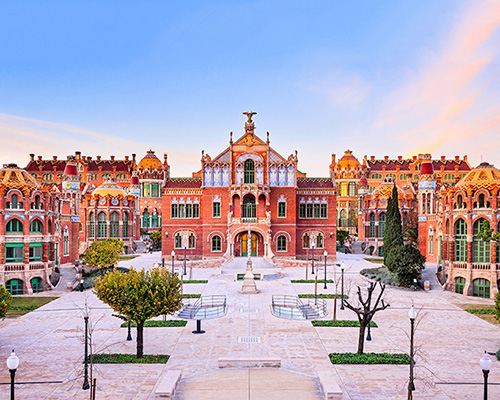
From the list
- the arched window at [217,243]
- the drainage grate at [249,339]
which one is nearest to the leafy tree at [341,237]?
the arched window at [217,243]

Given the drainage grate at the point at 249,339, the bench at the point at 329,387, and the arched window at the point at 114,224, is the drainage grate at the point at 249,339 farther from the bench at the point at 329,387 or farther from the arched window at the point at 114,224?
the arched window at the point at 114,224

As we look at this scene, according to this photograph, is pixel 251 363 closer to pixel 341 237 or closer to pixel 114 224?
pixel 114 224

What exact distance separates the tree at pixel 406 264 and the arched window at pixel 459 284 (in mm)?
3376

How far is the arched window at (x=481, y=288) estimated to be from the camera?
3738cm

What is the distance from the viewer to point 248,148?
187 feet

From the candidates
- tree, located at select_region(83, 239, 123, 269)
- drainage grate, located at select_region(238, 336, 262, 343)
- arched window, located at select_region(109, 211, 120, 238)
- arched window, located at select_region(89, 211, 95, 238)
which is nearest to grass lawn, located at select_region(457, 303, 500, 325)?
drainage grate, located at select_region(238, 336, 262, 343)

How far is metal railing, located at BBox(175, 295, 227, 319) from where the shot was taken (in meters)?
29.1

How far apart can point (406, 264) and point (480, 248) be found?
6474 mm

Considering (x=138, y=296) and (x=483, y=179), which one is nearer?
(x=138, y=296)

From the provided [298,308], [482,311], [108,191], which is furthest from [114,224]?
[482,311]

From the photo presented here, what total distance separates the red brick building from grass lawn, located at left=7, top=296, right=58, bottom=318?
22834mm

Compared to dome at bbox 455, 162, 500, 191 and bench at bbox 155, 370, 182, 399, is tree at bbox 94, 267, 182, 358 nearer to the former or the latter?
Answer: bench at bbox 155, 370, 182, 399

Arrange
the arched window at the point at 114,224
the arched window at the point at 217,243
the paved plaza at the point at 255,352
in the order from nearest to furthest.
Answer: the paved plaza at the point at 255,352 → the arched window at the point at 217,243 → the arched window at the point at 114,224

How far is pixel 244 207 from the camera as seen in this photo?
188 feet
